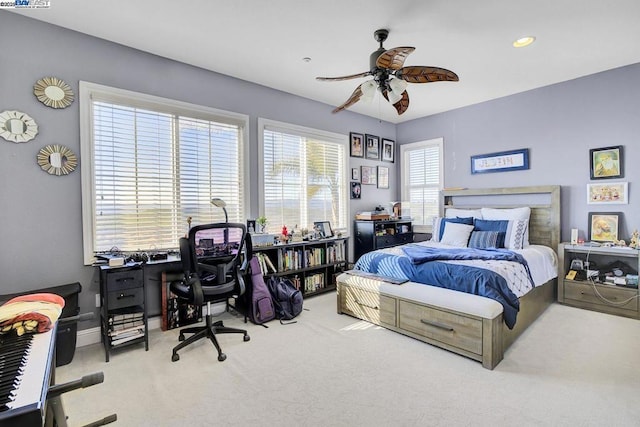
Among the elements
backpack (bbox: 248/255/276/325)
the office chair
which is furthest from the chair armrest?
→ backpack (bbox: 248/255/276/325)

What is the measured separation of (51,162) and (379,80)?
2.82m

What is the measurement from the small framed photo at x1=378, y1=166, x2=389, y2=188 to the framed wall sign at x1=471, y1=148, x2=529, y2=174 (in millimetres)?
1407

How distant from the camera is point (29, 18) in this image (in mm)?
2477

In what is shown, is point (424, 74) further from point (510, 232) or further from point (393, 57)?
point (510, 232)

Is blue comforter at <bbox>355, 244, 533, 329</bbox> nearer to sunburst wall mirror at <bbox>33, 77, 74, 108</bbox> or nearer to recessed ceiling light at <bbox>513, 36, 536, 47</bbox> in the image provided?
recessed ceiling light at <bbox>513, 36, 536, 47</bbox>

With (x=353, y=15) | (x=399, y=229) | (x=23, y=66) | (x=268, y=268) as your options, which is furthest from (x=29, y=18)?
(x=399, y=229)

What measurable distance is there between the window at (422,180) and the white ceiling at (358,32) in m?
1.68

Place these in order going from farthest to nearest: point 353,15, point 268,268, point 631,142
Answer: point 268,268, point 631,142, point 353,15

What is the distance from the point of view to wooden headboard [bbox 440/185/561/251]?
152 inches

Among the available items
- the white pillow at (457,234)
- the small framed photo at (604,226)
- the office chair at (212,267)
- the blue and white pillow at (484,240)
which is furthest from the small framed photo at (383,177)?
the office chair at (212,267)

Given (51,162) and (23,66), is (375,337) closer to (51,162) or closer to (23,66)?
(51,162)

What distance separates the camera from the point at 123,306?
2588 millimetres

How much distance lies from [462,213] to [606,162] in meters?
1.66

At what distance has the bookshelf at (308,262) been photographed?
3.72 m
